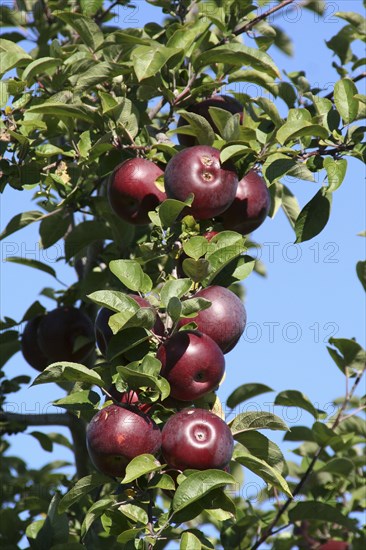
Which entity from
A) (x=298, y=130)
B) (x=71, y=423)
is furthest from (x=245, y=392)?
(x=298, y=130)

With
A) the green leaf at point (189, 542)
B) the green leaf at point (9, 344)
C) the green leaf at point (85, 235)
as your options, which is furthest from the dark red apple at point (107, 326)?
the green leaf at point (9, 344)

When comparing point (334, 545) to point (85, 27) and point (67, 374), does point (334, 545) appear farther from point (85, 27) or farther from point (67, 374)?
point (85, 27)

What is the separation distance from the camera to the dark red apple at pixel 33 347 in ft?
11.8

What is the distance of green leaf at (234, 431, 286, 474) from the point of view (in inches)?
91.9

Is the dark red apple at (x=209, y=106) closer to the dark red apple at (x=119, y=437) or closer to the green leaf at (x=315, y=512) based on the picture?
the dark red apple at (x=119, y=437)

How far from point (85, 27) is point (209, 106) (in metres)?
0.51

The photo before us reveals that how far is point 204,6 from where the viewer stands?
320 centimetres

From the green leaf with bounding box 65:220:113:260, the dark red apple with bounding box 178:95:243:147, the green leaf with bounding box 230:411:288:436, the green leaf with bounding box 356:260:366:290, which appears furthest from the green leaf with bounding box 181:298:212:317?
the green leaf with bounding box 356:260:366:290

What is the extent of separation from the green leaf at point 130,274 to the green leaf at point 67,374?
0.29m

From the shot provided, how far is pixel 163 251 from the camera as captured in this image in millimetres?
2584

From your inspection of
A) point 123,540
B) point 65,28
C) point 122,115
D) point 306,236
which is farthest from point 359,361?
point 65,28

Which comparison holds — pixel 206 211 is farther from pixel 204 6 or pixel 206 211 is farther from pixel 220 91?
pixel 204 6

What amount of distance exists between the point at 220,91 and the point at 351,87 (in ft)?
1.80

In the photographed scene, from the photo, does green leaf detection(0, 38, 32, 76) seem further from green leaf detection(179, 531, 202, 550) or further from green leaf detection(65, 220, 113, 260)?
green leaf detection(179, 531, 202, 550)
